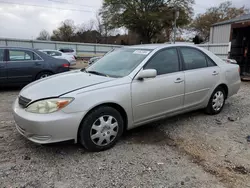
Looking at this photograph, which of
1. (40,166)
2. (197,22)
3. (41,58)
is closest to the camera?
(40,166)

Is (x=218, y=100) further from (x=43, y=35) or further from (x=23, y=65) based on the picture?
(x=43, y=35)

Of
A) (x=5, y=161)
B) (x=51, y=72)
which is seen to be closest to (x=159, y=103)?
(x=5, y=161)

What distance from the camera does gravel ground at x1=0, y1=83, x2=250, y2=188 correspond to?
238 centimetres

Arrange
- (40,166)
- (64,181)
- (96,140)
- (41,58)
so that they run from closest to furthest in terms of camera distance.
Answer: (64,181)
(40,166)
(96,140)
(41,58)

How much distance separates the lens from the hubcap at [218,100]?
4.43m

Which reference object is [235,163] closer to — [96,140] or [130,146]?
[130,146]

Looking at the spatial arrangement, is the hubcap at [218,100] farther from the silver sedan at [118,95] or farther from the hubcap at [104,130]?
the hubcap at [104,130]

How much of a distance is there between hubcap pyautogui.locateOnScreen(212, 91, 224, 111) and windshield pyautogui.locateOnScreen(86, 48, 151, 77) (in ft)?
6.26

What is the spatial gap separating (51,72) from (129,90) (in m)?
4.93

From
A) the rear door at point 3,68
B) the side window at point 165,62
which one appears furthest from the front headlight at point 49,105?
the rear door at point 3,68

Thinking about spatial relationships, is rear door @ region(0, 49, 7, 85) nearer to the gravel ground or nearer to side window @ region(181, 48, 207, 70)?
the gravel ground

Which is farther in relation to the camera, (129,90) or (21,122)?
(129,90)

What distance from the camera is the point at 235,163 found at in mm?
2773

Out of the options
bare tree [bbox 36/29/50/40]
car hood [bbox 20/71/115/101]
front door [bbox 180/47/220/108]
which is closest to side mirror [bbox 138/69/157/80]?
car hood [bbox 20/71/115/101]
